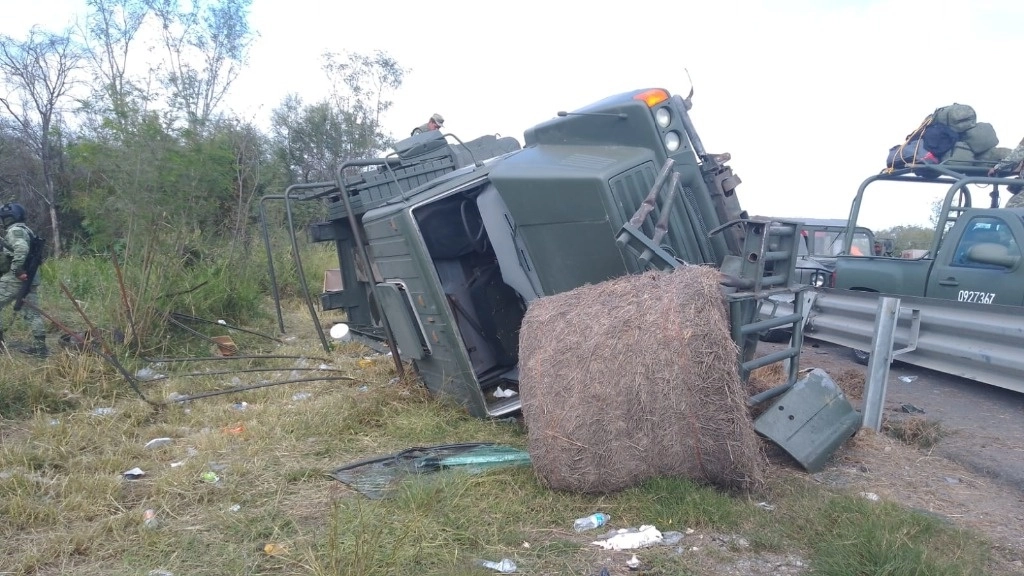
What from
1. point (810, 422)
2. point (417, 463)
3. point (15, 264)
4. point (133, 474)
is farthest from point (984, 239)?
point (15, 264)

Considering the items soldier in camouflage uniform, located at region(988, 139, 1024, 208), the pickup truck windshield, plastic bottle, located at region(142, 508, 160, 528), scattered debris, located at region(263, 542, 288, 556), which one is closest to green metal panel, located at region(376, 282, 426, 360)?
plastic bottle, located at region(142, 508, 160, 528)

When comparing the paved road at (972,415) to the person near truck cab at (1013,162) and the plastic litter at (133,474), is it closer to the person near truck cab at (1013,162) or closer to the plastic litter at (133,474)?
the person near truck cab at (1013,162)

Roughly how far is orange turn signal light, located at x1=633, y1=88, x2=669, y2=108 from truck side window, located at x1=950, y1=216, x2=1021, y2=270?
3257 millimetres

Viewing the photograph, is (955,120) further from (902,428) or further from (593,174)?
(593,174)

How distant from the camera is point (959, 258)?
20.9ft

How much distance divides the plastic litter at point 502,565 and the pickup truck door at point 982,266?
4662 millimetres

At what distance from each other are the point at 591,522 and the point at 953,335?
12.6 ft

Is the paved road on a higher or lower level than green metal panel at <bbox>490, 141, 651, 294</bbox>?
lower

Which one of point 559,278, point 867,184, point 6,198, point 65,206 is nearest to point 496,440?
point 559,278

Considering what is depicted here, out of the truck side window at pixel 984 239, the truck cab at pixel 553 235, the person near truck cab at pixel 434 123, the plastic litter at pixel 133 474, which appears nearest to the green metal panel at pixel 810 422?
the truck cab at pixel 553 235

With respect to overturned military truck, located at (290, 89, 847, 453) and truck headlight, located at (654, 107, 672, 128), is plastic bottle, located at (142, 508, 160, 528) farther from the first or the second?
truck headlight, located at (654, 107, 672, 128)

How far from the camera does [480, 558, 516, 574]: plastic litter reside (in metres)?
3.06

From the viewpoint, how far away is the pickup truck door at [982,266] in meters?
5.81

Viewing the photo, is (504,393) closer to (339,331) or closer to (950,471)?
(339,331)
